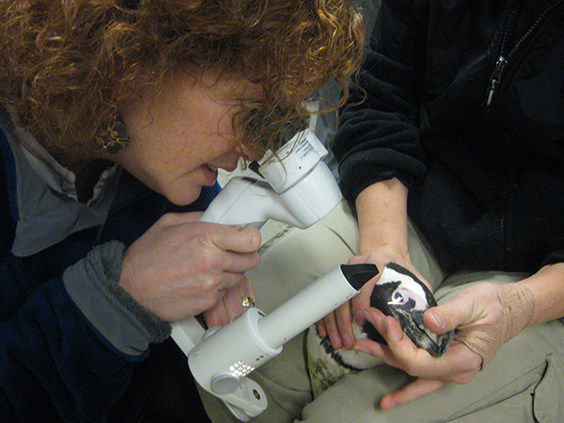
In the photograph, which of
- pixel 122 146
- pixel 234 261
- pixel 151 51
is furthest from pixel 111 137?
pixel 234 261

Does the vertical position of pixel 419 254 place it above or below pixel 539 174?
below

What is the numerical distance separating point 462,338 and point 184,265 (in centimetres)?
50

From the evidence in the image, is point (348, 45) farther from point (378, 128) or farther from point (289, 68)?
point (378, 128)

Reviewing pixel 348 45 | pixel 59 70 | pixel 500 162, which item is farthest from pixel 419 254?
pixel 59 70

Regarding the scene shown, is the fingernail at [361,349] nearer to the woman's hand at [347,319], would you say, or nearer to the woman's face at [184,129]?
the woman's hand at [347,319]

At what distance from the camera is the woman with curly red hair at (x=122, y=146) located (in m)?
0.52

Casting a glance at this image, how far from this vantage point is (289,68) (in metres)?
0.58

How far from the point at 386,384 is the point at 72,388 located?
1.79ft

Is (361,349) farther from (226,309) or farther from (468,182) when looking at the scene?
(468,182)

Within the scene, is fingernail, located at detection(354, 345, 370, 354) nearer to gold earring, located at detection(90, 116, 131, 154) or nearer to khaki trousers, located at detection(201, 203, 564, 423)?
khaki trousers, located at detection(201, 203, 564, 423)

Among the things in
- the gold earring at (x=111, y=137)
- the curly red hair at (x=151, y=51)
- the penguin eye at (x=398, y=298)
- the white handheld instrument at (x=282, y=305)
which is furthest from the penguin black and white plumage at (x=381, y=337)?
the gold earring at (x=111, y=137)

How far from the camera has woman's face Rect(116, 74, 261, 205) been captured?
591mm

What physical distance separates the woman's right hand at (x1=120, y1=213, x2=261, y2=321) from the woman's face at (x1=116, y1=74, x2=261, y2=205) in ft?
0.29

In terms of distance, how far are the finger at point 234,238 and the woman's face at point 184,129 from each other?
0.32 feet
